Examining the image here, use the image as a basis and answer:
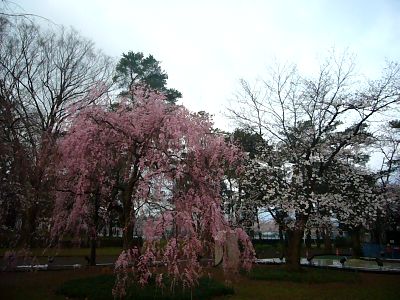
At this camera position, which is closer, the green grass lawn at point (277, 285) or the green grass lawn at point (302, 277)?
the green grass lawn at point (277, 285)

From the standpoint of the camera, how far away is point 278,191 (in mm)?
16672

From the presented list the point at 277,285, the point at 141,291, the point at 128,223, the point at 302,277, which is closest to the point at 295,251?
the point at 302,277

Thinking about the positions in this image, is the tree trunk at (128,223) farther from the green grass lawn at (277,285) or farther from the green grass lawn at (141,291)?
the green grass lawn at (277,285)

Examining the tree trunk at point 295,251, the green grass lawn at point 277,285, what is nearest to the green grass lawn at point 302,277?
the green grass lawn at point 277,285

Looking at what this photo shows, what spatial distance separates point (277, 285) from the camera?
13164 mm

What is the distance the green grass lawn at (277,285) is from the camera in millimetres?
10797

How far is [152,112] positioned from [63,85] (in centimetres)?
1449

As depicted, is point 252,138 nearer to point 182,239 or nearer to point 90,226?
point 90,226

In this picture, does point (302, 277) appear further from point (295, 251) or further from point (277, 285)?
point (295, 251)

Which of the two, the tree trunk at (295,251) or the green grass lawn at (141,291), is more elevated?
the tree trunk at (295,251)

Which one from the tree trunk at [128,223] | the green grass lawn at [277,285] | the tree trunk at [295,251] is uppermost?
the tree trunk at [128,223]

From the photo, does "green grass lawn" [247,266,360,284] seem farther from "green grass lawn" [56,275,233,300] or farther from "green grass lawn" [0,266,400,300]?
"green grass lawn" [56,275,233,300]

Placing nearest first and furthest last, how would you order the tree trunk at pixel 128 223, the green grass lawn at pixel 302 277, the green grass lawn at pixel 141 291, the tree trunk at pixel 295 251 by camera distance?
the green grass lawn at pixel 141 291 → the tree trunk at pixel 128 223 → the green grass lawn at pixel 302 277 → the tree trunk at pixel 295 251

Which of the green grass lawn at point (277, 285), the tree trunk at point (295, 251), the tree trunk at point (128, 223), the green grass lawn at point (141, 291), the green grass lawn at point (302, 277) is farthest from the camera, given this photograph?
the tree trunk at point (295, 251)
